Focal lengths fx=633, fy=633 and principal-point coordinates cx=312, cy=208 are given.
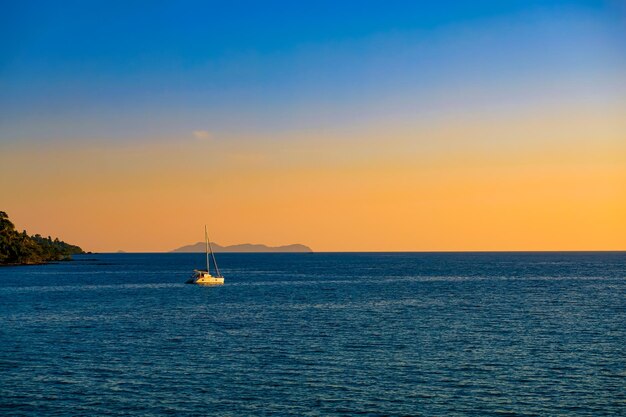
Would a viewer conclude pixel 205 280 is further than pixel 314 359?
Yes

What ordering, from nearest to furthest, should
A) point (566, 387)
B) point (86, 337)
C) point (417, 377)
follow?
point (566, 387), point (417, 377), point (86, 337)

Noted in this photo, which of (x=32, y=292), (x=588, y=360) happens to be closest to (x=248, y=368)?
(x=588, y=360)

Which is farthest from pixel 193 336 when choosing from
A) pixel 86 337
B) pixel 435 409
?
pixel 435 409

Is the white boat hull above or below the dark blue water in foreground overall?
above

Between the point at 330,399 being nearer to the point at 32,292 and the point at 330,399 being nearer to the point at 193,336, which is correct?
the point at 193,336

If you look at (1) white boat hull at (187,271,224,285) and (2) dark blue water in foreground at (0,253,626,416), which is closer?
(2) dark blue water in foreground at (0,253,626,416)

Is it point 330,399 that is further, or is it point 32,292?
point 32,292

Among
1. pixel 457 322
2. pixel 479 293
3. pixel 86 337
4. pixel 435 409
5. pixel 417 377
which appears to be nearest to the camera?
pixel 435 409

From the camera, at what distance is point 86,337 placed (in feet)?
226

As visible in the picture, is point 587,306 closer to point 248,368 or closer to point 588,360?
point 588,360

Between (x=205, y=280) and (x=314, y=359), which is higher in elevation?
(x=205, y=280)

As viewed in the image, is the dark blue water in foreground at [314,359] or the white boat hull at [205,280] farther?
the white boat hull at [205,280]

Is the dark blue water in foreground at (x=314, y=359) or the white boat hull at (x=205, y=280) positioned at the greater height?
the white boat hull at (x=205, y=280)

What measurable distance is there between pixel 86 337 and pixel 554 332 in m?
52.5
